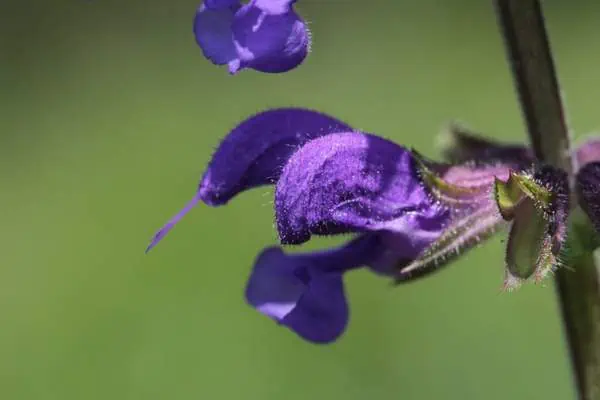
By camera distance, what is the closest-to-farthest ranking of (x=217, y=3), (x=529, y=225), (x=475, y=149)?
1. (x=217, y=3)
2. (x=529, y=225)
3. (x=475, y=149)

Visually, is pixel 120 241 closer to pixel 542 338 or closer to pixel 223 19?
pixel 542 338

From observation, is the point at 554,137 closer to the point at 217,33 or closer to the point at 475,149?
the point at 475,149

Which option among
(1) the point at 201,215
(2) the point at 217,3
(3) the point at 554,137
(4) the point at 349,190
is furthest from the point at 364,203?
(1) the point at 201,215

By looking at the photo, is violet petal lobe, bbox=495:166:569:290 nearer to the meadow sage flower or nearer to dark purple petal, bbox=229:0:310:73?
the meadow sage flower

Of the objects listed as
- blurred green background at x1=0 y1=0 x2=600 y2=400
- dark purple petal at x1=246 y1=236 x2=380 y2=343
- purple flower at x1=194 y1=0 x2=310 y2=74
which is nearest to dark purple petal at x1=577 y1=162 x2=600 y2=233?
dark purple petal at x1=246 y1=236 x2=380 y2=343

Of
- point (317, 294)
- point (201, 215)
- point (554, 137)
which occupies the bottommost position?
point (317, 294)

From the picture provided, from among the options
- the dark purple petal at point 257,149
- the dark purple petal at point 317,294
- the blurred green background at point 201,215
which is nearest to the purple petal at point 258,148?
the dark purple petal at point 257,149

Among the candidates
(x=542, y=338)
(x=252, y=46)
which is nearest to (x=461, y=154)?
(x=252, y=46)

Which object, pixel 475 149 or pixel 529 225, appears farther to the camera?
pixel 475 149
